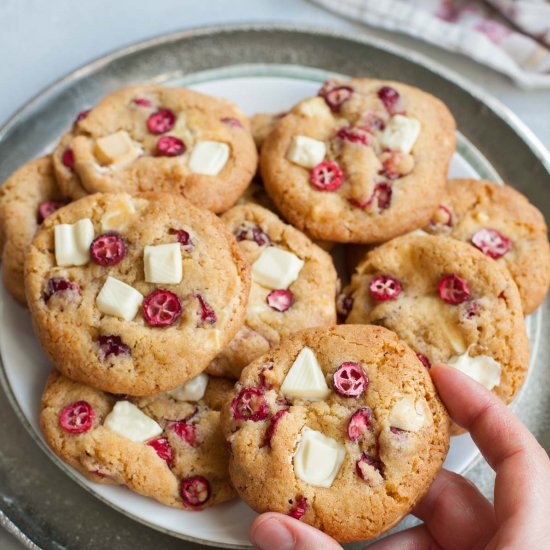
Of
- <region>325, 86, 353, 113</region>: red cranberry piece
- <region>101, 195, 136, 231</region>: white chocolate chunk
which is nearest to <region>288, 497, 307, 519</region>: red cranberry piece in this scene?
<region>101, 195, 136, 231</region>: white chocolate chunk

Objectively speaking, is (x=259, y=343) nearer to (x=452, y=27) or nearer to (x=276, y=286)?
(x=276, y=286)

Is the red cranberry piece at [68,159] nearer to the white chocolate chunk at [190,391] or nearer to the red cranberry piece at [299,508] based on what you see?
the white chocolate chunk at [190,391]

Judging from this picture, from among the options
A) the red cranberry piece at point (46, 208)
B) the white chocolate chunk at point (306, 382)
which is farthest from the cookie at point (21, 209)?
the white chocolate chunk at point (306, 382)

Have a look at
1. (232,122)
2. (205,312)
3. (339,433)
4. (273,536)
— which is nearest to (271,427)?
(339,433)

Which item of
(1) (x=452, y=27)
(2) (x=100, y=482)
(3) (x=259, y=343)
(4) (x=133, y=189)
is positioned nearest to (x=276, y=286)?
(3) (x=259, y=343)

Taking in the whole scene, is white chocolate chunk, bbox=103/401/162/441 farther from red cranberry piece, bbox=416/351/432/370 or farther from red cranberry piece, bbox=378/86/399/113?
red cranberry piece, bbox=378/86/399/113

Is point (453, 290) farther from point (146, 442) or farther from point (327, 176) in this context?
point (146, 442)
